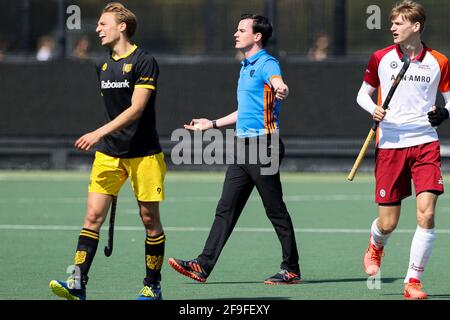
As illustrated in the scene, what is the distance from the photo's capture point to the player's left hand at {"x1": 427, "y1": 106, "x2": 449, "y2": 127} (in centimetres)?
972

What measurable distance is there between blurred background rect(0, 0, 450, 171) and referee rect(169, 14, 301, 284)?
10.7m

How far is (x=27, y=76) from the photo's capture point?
75.5ft

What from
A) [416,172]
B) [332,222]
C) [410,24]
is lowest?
[332,222]

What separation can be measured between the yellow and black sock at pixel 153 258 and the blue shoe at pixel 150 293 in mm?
38

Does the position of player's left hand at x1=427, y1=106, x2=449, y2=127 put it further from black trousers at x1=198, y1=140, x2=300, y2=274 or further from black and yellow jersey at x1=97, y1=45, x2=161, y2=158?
black and yellow jersey at x1=97, y1=45, x2=161, y2=158

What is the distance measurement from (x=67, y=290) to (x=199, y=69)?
44.8 ft

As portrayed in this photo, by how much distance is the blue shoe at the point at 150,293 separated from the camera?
9438 mm

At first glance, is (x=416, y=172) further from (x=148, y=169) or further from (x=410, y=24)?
(x=148, y=169)

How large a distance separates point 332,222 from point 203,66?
7.87 metres

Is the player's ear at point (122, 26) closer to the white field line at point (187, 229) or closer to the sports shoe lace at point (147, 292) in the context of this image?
the sports shoe lace at point (147, 292)

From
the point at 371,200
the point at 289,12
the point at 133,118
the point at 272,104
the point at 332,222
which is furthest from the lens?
the point at 289,12

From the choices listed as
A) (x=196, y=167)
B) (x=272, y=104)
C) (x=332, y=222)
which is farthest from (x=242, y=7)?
(x=272, y=104)
